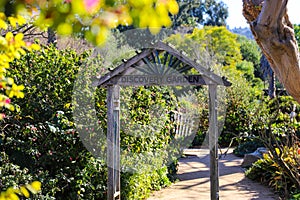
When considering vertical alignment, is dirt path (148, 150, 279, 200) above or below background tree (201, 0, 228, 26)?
below

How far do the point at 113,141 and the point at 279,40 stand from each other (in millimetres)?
4594

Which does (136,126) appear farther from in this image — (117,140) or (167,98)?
(167,98)

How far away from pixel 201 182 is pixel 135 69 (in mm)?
3598

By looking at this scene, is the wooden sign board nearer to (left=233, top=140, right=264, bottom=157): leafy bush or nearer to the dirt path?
the dirt path

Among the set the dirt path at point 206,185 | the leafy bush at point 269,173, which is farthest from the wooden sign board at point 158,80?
the leafy bush at point 269,173

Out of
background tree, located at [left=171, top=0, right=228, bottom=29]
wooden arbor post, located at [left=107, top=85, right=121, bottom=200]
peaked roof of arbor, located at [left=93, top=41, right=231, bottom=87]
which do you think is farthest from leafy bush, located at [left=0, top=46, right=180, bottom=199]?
background tree, located at [left=171, top=0, right=228, bottom=29]

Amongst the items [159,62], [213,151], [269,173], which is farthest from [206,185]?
[159,62]

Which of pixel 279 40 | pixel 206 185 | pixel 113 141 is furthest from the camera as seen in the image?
pixel 206 185

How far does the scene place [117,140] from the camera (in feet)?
22.5

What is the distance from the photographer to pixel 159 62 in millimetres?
6500

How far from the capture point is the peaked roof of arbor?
6227mm

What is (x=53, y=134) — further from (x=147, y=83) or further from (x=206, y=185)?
(x=206, y=185)

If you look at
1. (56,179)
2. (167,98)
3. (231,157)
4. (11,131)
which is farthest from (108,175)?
(231,157)

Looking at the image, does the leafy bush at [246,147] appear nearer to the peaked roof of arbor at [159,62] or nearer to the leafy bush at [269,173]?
the leafy bush at [269,173]
